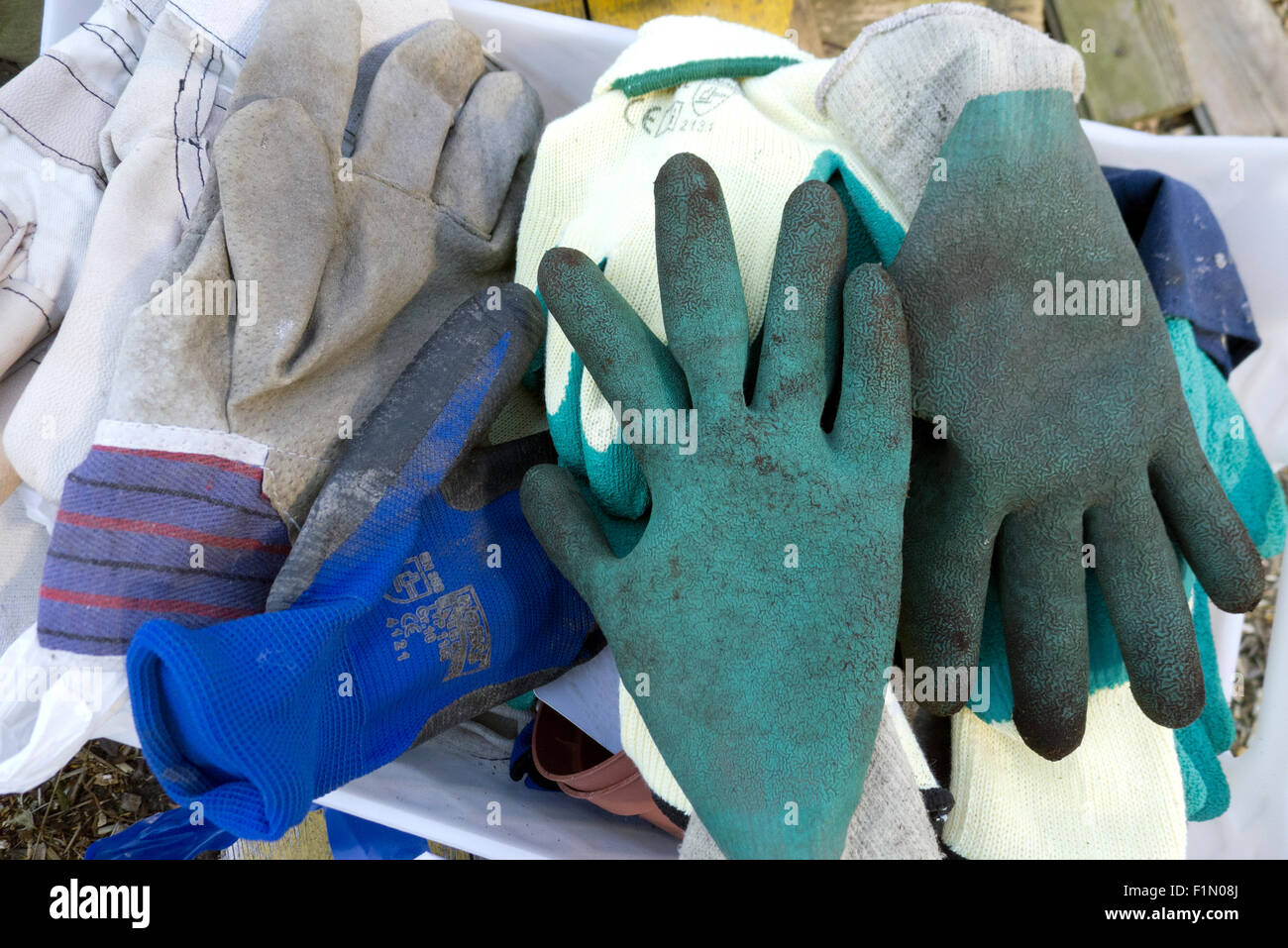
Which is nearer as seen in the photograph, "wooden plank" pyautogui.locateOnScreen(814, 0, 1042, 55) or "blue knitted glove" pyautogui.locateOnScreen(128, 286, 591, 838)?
"blue knitted glove" pyautogui.locateOnScreen(128, 286, 591, 838)

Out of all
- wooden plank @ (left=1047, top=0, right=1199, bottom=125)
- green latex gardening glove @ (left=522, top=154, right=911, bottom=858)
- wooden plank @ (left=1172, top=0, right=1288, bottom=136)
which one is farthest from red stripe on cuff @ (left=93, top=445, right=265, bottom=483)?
wooden plank @ (left=1172, top=0, right=1288, bottom=136)

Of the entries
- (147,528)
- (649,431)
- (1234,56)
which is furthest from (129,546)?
(1234,56)

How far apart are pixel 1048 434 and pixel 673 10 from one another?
692 mm

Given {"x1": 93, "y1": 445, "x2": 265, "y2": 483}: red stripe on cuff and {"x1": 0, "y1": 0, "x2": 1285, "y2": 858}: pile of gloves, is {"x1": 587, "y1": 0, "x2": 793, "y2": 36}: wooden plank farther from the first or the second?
{"x1": 93, "y1": 445, "x2": 265, "y2": 483}: red stripe on cuff

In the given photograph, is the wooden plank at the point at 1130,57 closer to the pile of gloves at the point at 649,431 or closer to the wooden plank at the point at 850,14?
the wooden plank at the point at 850,14

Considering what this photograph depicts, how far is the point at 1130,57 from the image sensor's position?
132 centimetres

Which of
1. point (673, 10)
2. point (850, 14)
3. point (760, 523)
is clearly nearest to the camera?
point (760, 523)

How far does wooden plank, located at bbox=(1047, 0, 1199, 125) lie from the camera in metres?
1.31

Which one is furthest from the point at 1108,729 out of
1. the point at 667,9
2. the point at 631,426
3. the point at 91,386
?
the point at 667,9

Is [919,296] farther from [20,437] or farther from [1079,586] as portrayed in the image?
[20,437]

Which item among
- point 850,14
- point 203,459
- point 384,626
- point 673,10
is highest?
point 850,14

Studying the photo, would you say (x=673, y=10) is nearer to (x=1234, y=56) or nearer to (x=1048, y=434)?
(x=1048, y=434)

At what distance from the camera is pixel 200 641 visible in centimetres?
49

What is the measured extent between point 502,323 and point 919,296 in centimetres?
26
